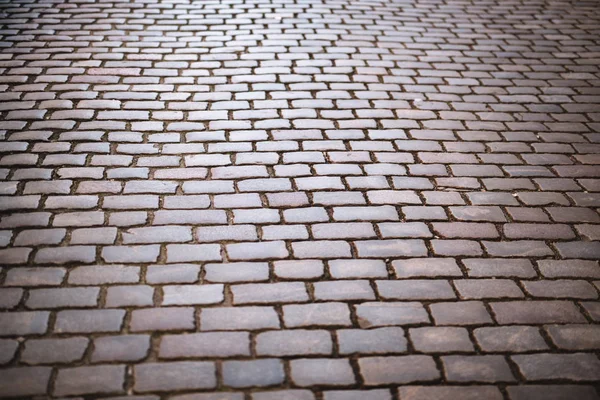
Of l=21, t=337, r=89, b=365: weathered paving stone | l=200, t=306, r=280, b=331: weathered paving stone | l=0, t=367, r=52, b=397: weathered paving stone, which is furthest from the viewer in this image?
l=200, t=306, r=280, b=331: weathered paving stone

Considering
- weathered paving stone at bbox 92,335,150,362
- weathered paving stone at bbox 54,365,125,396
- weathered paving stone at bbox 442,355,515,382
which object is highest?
weathered paving stone at bbox 92,335,150,362

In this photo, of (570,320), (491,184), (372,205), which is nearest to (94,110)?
(372,205)

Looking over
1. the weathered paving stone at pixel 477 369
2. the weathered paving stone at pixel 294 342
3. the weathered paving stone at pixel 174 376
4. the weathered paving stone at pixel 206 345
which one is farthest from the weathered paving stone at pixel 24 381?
the weathered paving stone at pixel 477 369

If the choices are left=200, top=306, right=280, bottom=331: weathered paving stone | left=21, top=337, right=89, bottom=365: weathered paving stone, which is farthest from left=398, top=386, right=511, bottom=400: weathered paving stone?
left=21, top=337, right=89, bottom=365: weathered paving stone

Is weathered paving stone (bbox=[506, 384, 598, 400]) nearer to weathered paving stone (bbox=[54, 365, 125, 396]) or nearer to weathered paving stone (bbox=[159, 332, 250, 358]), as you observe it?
weathered paving stone (bbox=[159, 332, 250, 358])

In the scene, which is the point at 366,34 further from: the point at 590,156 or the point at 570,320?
the point at 570,320

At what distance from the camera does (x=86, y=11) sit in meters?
5.06

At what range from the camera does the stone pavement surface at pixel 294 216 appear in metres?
1.87

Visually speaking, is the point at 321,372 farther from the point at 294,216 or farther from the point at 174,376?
the point at 294,216

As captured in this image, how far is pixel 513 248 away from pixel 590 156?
4.32 feet

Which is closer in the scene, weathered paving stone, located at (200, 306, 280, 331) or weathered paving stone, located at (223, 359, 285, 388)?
weathered paving stone, located at (223, 359, 285, 388)

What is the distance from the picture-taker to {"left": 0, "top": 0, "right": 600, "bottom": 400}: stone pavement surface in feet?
6.14

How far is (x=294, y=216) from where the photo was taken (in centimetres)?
259

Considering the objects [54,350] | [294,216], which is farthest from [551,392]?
[54,350]
